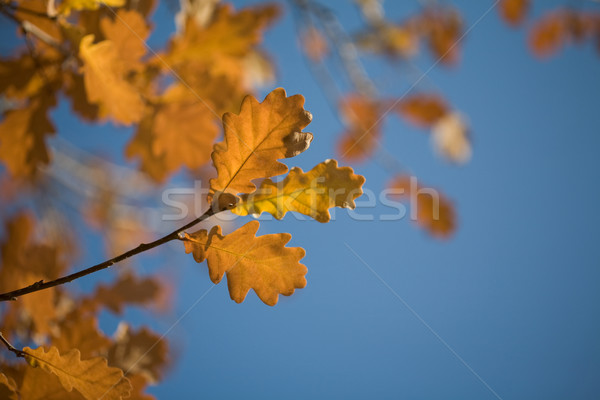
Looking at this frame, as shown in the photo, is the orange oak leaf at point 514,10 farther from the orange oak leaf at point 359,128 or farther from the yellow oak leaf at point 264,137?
the yellow oak leaf at point 264,137

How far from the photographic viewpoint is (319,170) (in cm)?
67

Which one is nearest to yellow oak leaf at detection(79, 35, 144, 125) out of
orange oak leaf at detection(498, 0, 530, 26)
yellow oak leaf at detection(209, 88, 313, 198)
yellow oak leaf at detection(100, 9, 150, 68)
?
yellow oak leaf at detection(100, 9, 150, 68)

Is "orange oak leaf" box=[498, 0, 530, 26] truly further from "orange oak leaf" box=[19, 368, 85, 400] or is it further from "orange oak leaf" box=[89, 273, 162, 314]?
"orange oak leaf" box=[19, 368, 85, 400]

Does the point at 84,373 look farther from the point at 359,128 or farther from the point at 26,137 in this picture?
the point at 359,128

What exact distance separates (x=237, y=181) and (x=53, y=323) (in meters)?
0.86

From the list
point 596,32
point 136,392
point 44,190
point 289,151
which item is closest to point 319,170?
point 289,151

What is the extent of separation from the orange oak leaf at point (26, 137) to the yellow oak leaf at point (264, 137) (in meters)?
0.83

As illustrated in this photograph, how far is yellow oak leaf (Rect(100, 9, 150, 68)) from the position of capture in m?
0.97

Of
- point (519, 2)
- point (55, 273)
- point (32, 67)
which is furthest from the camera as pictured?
point (519, 2)

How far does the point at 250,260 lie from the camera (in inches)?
26.9

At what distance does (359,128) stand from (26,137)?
1637mm

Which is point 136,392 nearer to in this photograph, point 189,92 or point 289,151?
point 289,151

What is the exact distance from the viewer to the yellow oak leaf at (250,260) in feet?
2.15

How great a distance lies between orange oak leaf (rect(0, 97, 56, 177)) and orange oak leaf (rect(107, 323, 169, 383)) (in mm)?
578
